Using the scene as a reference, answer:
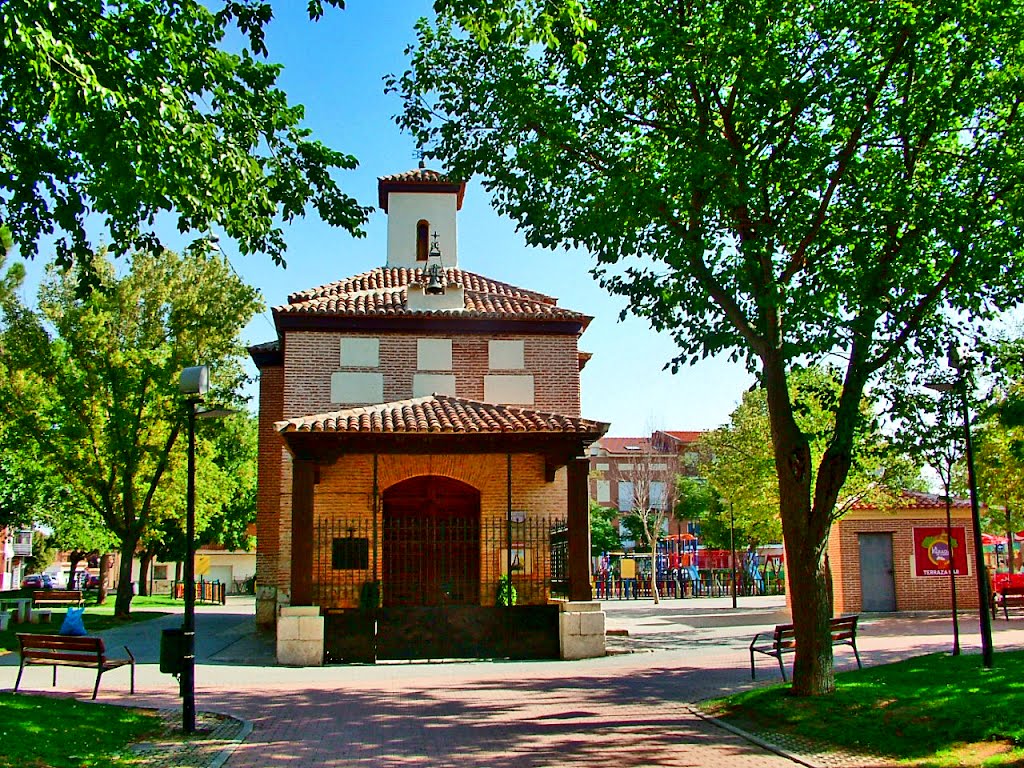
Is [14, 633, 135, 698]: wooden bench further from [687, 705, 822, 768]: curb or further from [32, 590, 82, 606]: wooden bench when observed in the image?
[32, 590, 82, 606]: wooden bench

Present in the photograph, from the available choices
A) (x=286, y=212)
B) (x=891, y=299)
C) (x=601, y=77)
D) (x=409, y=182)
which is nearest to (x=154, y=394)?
(x=409, y=182)

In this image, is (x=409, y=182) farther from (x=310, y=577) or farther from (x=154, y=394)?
(x=310, y=577)

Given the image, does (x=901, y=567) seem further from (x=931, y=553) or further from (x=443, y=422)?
(x=443, y=422)

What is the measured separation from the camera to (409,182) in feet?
87.4

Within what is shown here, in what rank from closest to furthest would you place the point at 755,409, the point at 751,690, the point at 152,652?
the point at 751,690 → the point at 152,652 → the point at 755,409

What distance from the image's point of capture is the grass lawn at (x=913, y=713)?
337 inches

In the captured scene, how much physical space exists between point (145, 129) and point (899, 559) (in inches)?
938

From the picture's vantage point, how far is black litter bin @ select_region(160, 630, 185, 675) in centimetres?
1121

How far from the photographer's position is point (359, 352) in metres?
22.2

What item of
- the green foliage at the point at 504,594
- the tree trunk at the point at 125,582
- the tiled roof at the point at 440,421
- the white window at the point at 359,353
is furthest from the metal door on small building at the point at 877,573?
the tree trunk at the point at 125,582

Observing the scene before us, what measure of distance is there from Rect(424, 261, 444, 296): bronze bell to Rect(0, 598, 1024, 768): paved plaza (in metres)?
8.42

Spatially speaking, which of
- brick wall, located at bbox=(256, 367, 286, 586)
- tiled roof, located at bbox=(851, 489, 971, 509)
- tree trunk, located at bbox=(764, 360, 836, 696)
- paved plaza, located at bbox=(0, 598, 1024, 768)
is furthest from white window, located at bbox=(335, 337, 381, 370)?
tiled roof, located at bbox=(851, 489, 971, 509)

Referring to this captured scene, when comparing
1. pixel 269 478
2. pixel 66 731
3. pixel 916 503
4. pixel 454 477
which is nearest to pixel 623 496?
pixel 916 503

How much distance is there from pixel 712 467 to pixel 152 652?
22398mm
